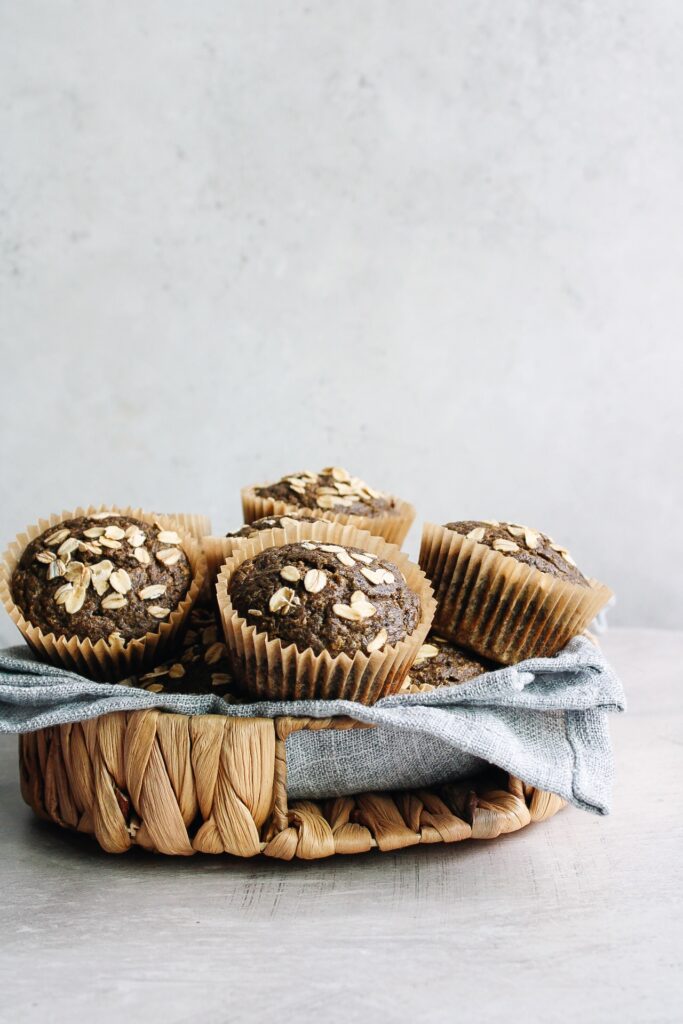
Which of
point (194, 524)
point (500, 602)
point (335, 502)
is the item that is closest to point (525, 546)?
point (500, 602)

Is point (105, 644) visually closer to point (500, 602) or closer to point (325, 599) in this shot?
point (325, 599)

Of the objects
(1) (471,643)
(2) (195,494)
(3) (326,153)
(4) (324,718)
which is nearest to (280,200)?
(3) (326,153)

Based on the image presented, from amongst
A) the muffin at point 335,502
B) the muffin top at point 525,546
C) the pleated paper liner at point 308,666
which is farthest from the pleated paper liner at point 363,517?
the pleated paper liner at point 308,666

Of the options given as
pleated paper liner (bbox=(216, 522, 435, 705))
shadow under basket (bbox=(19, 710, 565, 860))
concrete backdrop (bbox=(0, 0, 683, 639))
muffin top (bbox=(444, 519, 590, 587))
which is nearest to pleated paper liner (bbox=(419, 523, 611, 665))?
muffin top (bbox=(444, 519, 590, 587))

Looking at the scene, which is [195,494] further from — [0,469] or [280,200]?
[280,200]

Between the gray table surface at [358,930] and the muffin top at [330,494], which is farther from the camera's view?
the muffin top at [330,494]

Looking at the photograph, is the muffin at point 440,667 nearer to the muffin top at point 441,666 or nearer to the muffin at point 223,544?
the muffin top at point 441,666
